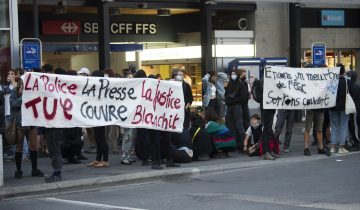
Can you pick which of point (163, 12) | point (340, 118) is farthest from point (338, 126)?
point (163, 12)

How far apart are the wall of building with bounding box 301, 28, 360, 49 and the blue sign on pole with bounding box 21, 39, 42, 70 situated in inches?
443

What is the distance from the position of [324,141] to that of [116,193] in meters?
6.76

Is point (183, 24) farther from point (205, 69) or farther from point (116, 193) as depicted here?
point (116, 193)

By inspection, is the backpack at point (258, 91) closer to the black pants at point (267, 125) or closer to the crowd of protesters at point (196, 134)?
the crowd of protesters at point (196, 134)

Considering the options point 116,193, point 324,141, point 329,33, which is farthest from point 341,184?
point 329,33

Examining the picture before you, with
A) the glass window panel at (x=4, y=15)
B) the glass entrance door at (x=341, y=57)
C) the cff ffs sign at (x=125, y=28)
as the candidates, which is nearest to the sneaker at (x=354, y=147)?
the glass window panel at (x=4, y=15)

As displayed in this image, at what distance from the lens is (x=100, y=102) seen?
1206cm

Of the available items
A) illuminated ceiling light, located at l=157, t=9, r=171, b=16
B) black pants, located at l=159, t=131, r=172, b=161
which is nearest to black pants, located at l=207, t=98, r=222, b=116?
black pants, located at l=159, t=131, r=172, b=161

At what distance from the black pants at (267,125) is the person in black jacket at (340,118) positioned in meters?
1.66

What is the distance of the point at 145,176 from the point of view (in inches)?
455

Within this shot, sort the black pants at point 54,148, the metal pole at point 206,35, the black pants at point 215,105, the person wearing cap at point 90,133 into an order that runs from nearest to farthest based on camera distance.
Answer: the black pants at point 54,148 → the person wearing cap at point 90,133 → the black pants at point 215,105 → the metal pole at point 206,35

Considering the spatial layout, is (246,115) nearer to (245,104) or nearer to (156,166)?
(245,104)

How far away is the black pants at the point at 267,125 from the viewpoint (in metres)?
13.4

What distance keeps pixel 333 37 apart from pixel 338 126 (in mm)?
10857
